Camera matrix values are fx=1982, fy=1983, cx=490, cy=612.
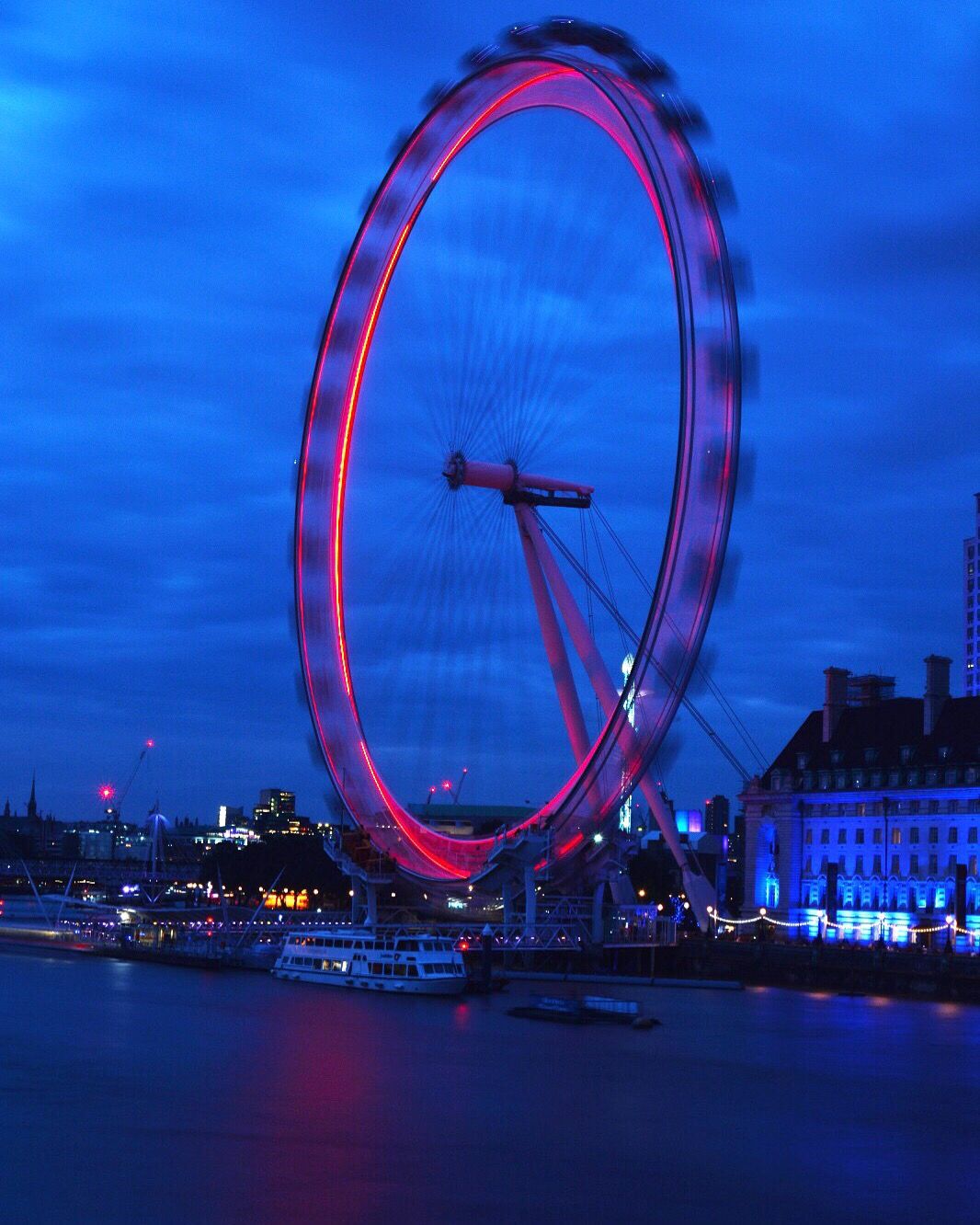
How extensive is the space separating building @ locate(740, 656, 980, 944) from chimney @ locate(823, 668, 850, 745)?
0.05m

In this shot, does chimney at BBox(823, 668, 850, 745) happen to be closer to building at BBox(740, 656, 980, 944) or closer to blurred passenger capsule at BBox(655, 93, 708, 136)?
building at BBox(740, 656, 980, 944)

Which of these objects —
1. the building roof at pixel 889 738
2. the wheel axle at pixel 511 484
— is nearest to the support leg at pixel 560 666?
the wheel axle at pixel 511 484

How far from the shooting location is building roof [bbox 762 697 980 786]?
239 ft

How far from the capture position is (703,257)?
4384 cm

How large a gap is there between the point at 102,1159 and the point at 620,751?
24.8 m

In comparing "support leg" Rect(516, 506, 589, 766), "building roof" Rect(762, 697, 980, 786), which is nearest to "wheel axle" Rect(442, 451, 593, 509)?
"support leg" Rect(516, 506, 589, 766)

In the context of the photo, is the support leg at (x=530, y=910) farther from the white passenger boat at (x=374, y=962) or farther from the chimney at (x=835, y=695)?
the chimney at (x=835, y=695)

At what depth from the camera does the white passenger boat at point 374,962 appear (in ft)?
177

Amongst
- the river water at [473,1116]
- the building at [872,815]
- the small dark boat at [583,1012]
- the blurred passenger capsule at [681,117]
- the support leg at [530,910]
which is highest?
the blurred passenger capsule at [681,117]

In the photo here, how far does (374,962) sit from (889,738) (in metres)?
28.5

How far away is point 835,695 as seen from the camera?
81.2 meters

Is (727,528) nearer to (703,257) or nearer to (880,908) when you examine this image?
(703,257)

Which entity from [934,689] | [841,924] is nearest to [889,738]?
[934,689]

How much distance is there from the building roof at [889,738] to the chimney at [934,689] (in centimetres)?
21
